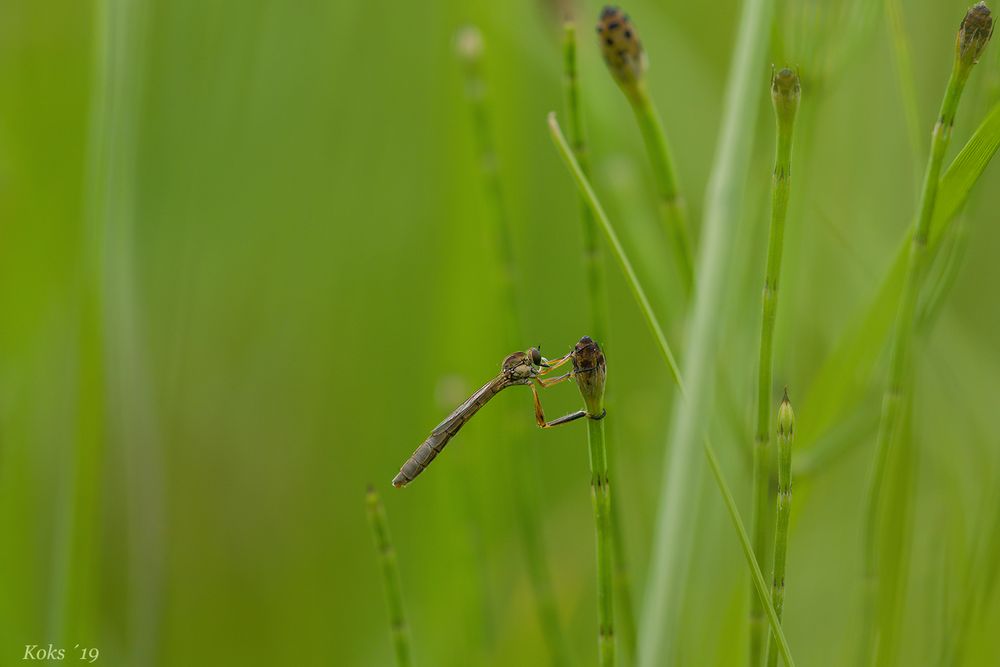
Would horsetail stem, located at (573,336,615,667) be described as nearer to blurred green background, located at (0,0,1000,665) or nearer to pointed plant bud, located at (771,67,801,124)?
pointed plant bud, located at (771,67,801,124)

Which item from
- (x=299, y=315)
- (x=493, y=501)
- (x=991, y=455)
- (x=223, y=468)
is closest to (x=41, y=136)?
(x=299, y=315)

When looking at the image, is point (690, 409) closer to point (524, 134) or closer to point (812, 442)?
point (812, 442)

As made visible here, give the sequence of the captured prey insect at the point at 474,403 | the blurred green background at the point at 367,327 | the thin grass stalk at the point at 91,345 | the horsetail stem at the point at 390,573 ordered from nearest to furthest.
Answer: the horsetail stem at the point at 390,573 → the thin grass stalk at the point at 91,345 → the captured prey insect at the point at 474,403 → the blurred green background at the point at 367,327

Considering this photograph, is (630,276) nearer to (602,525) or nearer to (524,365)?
(602,525)

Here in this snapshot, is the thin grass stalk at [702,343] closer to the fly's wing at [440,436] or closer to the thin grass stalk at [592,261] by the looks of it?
the thin grass stalk at [592,261]

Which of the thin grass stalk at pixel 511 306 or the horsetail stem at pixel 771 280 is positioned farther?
the thin grass stalk at pixel 511 306

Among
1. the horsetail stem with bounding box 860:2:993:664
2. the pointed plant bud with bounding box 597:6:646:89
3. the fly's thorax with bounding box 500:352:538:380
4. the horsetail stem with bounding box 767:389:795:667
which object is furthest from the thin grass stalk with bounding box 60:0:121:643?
the horsetail stem with bounding box 860:2:993:664

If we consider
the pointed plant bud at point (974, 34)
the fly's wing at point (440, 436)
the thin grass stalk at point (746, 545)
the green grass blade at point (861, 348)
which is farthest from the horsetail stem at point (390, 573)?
the pointed plant bud at point (974, 34)

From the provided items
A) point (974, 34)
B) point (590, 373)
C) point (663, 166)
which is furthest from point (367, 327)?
point (974, 34)
